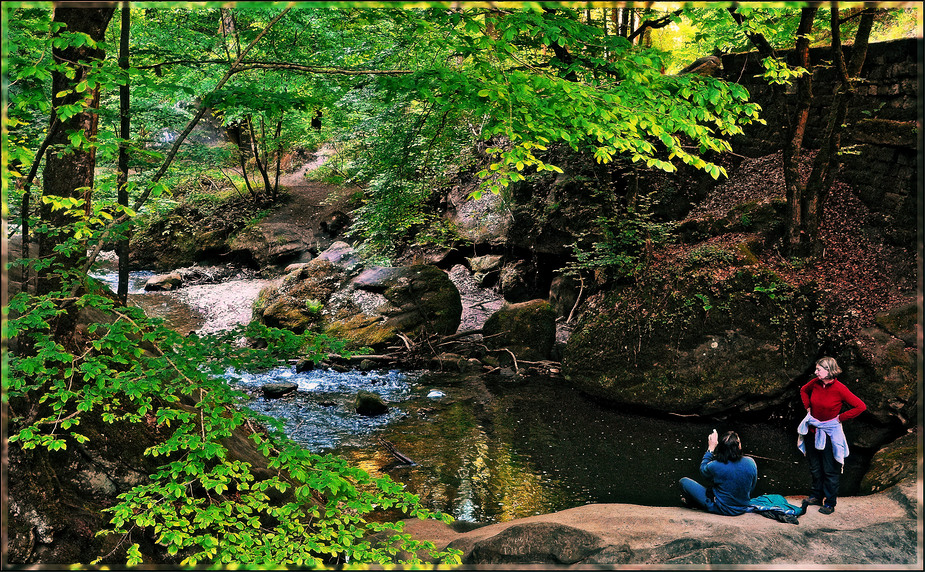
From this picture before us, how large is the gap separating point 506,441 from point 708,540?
4343 millimetres

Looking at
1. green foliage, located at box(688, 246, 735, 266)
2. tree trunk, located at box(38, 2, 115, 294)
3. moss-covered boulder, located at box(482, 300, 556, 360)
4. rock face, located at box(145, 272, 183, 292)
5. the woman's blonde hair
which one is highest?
tree trunk, located at box(38, 2, 115, 294)

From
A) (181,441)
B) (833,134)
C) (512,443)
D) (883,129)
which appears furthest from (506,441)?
(883,129)

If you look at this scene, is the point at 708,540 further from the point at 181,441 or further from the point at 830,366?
the point at 181,441

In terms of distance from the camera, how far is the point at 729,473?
606cm

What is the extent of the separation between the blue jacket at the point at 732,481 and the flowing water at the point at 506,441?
1376 mm

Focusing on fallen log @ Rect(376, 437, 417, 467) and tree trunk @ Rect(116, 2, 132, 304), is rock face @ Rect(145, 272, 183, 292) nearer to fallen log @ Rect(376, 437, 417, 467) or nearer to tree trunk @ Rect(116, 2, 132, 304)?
tree trunk @ Rect(116, 2, 132, 304)

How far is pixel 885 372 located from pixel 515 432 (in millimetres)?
5537

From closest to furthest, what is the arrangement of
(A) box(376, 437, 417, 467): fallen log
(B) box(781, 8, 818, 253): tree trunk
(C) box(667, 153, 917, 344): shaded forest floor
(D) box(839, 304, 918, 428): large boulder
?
(A) box(376, 437, 417, 467): fallen log < (D) box(839, 304, 918, 428): large boulder < (C) box(667, 153, 917, 344): shaded forest floor < (B) box(781, 8, 818, 253): tree trunk

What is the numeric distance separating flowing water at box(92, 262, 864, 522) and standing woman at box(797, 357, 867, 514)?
167cm

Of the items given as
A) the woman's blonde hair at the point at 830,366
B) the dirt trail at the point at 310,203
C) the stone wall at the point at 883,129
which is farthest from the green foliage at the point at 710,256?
the dirt trail at the point at 310,203

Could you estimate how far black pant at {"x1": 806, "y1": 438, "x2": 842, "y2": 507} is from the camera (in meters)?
6.06

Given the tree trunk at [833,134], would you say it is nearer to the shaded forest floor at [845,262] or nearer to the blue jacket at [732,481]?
the shaded forest floor at [845,262]

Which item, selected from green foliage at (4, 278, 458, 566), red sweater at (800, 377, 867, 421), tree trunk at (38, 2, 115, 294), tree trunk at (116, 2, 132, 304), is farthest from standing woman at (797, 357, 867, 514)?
tree trunk at (38, 2, 115, 294)

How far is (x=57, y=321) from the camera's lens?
486 centimetres
